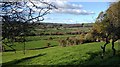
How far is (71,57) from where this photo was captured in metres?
30.9

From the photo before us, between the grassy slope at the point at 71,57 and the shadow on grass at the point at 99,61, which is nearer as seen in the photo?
the shadow on grass at the point at 99,61

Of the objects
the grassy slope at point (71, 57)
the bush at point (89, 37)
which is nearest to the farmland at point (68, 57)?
the grassy slope at point (71, 57)

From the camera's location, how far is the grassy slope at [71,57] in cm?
2845

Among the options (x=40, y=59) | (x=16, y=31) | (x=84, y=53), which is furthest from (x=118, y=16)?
(x=16, y=31)

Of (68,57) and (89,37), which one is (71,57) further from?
(89,37)

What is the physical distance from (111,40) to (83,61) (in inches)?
141

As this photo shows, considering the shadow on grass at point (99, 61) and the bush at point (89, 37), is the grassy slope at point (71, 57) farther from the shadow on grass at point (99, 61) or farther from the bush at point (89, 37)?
the bush at point (89, 37)

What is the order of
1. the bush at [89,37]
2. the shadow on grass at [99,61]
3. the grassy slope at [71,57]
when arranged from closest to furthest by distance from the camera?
the shadow on grass at [99,61] < the grassy slope at [71,57] < the bush at [89,37]

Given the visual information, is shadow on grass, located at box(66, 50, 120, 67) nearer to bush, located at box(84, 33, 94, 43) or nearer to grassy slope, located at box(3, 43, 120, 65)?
grassy slope, located at box(3, 43, 120, 65)

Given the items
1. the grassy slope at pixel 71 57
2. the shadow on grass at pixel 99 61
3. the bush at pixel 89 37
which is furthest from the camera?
the bush at pixel 89 37

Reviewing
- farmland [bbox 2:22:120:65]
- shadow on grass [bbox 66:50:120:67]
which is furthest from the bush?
shadow on grass [bbox 66:50:120:67]

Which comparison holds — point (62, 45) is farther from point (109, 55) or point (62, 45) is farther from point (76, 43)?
point (109, 55)

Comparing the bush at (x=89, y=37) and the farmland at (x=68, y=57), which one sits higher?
the bush at (x=89, y=37)

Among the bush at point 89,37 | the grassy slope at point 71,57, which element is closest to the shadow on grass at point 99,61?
the grassy slope at point 71,57
